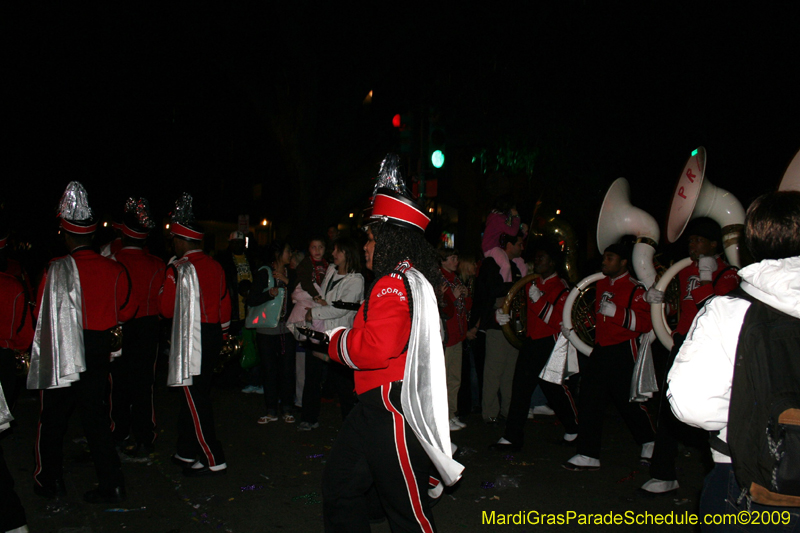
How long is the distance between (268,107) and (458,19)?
403 centimetres

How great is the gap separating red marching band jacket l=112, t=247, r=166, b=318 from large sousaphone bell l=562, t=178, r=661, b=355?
13.0 ft

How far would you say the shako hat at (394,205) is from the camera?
10.6 ft

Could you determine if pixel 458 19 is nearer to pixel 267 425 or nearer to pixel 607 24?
pixel 607 24

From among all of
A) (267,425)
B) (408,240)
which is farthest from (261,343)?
(408,240)

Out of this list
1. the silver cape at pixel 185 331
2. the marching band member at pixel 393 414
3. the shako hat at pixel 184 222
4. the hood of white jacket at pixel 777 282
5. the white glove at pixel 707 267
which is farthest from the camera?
the shako hat at pixel 184 222

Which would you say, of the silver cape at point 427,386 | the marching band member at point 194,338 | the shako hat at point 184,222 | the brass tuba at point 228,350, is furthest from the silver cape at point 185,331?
the silver cape at point 427,386

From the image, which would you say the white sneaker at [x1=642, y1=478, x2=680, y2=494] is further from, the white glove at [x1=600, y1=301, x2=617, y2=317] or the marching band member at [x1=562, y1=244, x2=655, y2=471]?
the white glove at [x1=600, y1=301, x2=617, y2=317]

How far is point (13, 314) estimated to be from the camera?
4113mm

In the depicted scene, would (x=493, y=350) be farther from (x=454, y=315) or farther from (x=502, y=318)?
(x=454, y=315)

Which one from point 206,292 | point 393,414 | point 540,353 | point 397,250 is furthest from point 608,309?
point 206,292

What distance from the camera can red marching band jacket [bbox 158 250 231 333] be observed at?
5.13 meters

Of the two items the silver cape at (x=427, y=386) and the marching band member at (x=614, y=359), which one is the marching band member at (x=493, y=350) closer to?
the marching band member at (x=614, y=359)

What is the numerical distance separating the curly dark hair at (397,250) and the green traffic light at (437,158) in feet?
15.0

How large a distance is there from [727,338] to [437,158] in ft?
19.2
